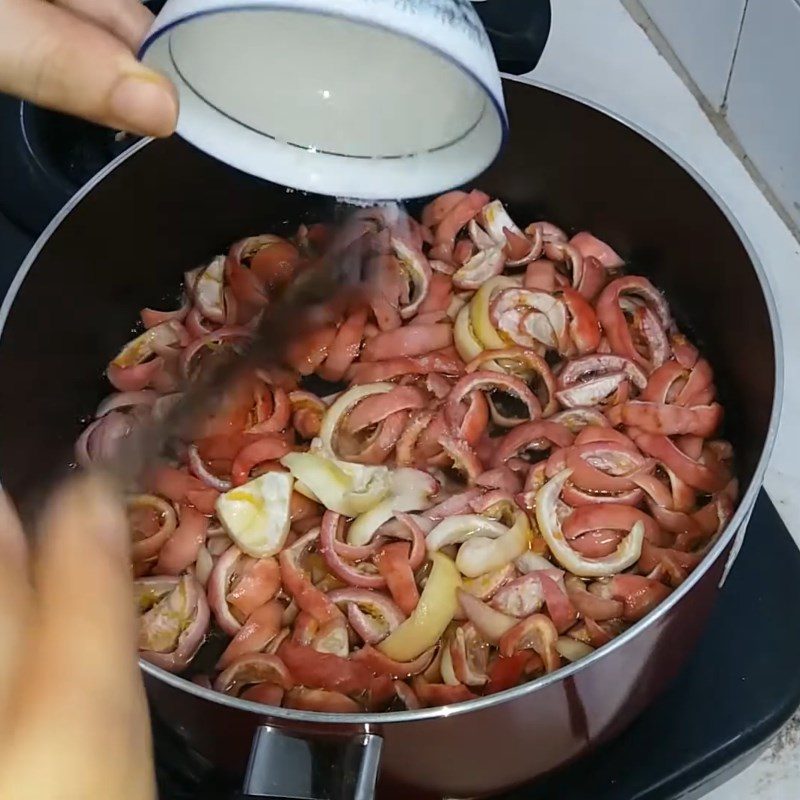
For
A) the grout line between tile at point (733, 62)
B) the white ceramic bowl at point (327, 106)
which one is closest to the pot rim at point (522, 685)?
the white ceramic bowl at point (327, 106)

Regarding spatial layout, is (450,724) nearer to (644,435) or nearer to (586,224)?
(644,435)

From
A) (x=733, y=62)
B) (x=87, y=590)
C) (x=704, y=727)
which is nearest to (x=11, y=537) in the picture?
(x=87, y=590)

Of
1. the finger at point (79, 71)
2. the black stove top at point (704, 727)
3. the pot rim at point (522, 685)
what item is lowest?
the black stove top at point (704, 727)

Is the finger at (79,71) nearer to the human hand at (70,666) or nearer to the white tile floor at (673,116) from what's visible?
the human hand at (70,666)

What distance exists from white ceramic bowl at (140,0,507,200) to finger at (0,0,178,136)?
7 centimetres

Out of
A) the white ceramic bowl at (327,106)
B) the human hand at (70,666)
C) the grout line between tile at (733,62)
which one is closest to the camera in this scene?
the human hand at (70,666)

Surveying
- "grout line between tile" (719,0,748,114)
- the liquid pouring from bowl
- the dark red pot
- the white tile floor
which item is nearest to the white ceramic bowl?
the liquid pouring from bowl

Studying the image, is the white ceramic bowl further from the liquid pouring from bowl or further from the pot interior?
the pot interior

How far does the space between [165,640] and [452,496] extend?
11.1 inches

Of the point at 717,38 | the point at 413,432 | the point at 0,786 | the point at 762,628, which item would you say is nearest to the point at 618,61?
the point at 717,38

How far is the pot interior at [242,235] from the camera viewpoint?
917 millimetres

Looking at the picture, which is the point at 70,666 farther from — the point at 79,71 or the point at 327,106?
the point at 327,106

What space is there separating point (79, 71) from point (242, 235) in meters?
0.54

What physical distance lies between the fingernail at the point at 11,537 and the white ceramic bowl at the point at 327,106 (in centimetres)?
33
